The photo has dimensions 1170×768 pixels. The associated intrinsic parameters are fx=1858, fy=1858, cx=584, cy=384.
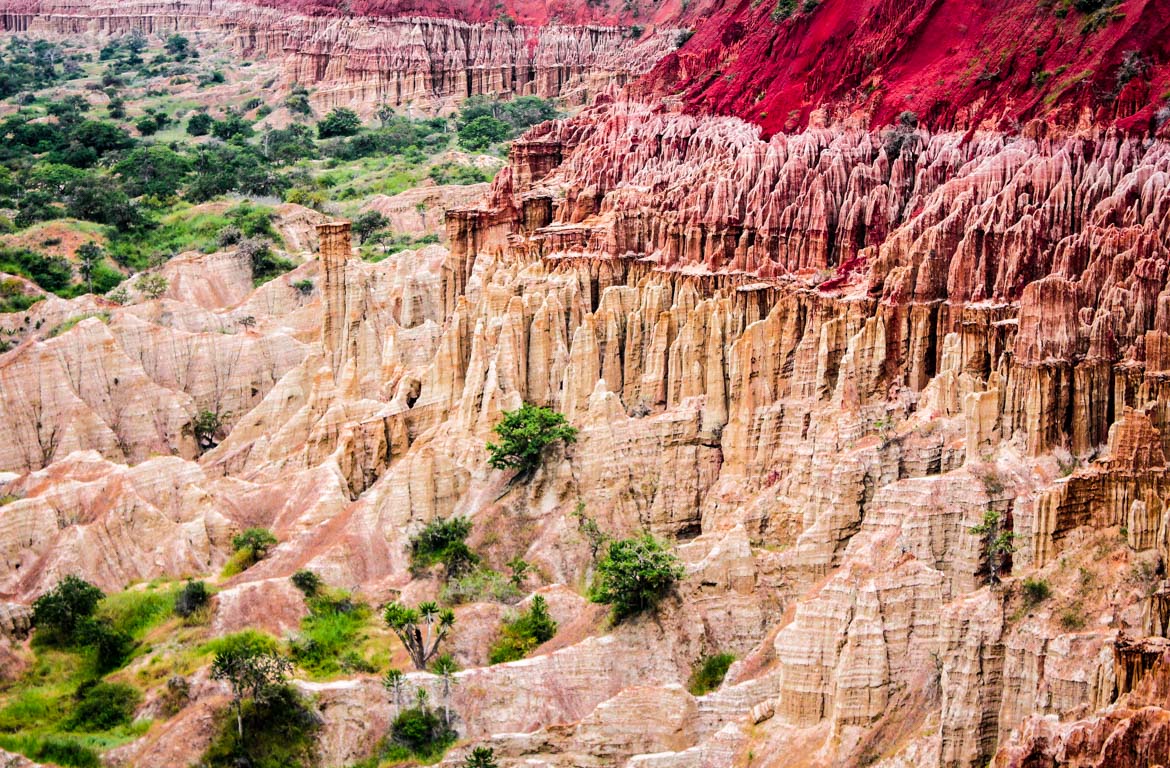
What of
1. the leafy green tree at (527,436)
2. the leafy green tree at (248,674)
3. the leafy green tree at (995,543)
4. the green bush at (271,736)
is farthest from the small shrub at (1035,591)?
the leafy green tree at (527,436)

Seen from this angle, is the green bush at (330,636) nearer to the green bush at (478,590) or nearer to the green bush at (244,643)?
the green bush at (244,643)

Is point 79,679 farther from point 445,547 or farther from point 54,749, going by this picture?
point 445,547

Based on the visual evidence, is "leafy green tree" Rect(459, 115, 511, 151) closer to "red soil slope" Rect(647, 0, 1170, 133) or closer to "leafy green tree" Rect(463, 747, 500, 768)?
"red soil slope" Rect(647, 0, 1170, 133)

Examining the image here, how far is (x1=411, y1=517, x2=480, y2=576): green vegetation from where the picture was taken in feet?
192

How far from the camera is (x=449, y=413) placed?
6594 centimetres

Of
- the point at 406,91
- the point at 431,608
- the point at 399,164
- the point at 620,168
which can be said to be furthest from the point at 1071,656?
the point at 406,91

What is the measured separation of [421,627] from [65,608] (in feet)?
37.2

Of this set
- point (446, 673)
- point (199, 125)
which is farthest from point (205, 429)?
point (199, 125)

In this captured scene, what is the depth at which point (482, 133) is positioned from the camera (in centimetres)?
12988

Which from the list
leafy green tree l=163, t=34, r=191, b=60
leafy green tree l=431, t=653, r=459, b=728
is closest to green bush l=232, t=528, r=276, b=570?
leafy green tree l=431, t=653, r=459, b=728

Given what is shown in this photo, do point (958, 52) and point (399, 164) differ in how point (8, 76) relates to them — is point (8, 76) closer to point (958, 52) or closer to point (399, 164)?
point (399, 164)

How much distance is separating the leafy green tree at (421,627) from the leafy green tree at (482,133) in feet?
246

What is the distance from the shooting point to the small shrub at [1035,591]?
4053 cm

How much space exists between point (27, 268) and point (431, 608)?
47.2m
